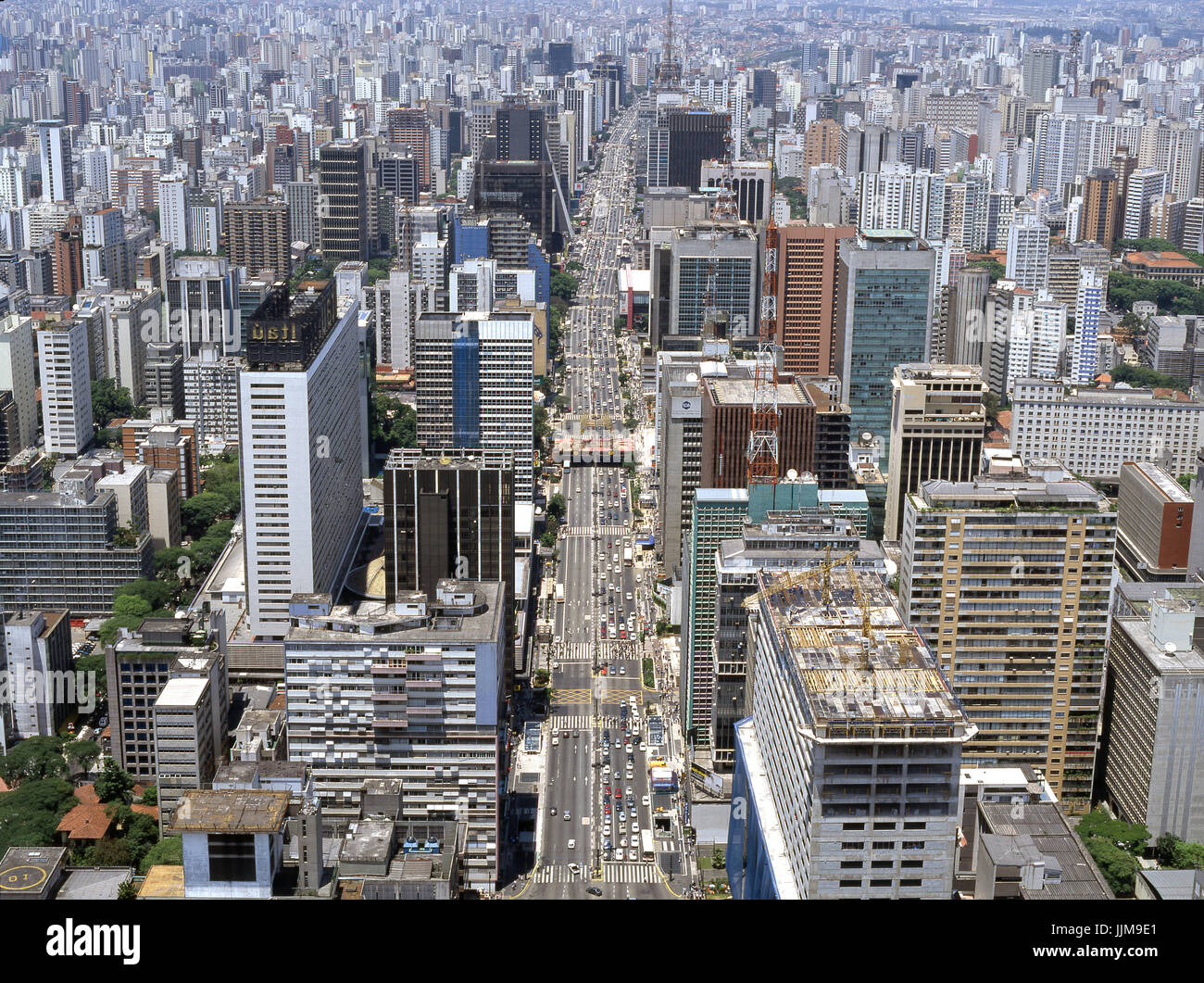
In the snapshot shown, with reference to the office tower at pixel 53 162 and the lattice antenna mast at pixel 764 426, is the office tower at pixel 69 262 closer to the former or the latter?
the office tower at pixel 53 162

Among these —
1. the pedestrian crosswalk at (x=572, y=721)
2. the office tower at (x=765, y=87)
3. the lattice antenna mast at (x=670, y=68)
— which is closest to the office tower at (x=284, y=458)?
the pedestrian crosswalk at (x=572, y=721)

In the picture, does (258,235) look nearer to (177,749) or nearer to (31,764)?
(31,764)

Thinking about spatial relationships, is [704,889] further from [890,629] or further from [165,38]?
[165,38]

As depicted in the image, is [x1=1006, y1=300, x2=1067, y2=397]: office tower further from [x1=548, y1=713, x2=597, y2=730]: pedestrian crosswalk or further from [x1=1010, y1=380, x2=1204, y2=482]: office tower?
[x1=548, y1=713, x2=597, y2=730]: pedestrian crosswalk

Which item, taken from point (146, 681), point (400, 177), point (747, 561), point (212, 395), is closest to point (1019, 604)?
point (747, 561)
